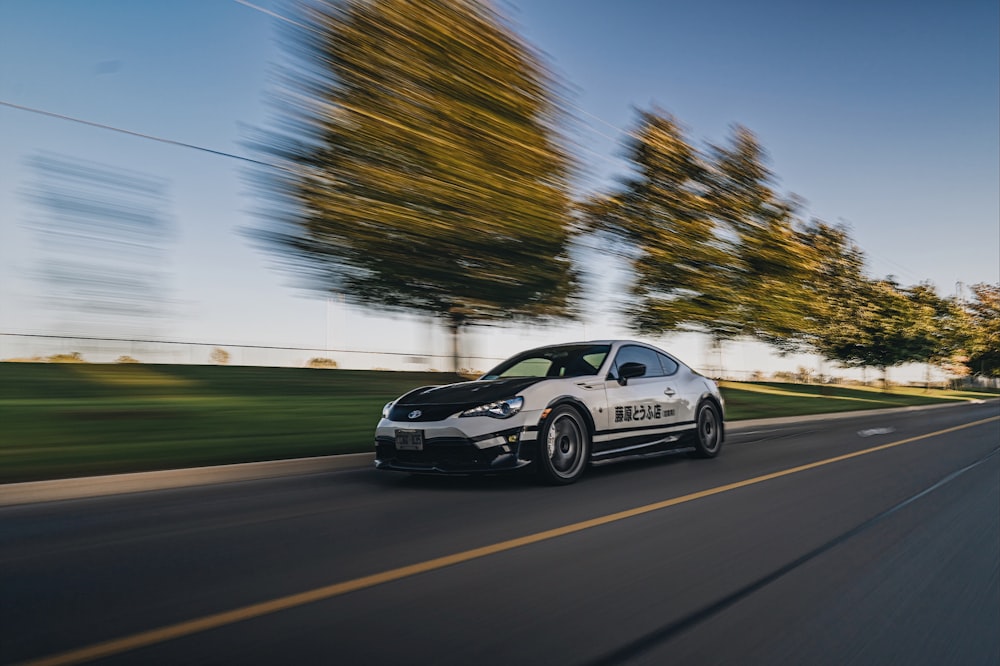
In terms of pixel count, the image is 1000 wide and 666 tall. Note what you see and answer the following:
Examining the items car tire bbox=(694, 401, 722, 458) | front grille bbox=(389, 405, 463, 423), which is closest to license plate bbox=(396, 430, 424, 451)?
front grille bbox=(389, 405, 463, 423)

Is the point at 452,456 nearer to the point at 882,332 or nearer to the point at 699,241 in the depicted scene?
the point at 699,241

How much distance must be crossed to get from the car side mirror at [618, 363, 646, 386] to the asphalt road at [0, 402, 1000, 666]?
1.36 meters

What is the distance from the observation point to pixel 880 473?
29.4 feet

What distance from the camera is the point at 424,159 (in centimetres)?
A: 1450

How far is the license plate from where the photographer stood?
7289 millimetres

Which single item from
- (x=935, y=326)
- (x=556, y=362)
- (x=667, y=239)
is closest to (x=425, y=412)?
(x=556, y=362)

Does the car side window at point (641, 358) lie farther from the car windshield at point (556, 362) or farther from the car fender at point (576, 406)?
the car fender at point (576, 406)

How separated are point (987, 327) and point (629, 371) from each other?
3373 inches

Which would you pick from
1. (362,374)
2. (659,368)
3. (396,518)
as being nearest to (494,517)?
(396,518)

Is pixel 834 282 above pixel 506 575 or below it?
above

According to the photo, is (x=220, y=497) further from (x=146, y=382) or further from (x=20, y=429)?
(x=146, y=382)

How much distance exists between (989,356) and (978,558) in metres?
89.2

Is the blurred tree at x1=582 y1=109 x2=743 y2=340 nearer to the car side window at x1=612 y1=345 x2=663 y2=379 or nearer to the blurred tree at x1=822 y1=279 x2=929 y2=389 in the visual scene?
the car side window at x1=612 y1=345 x2=663 y2=379

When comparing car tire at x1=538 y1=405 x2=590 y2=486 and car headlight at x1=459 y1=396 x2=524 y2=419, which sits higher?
car headlight at x1=459 y1=396 x2=524 y2=419
